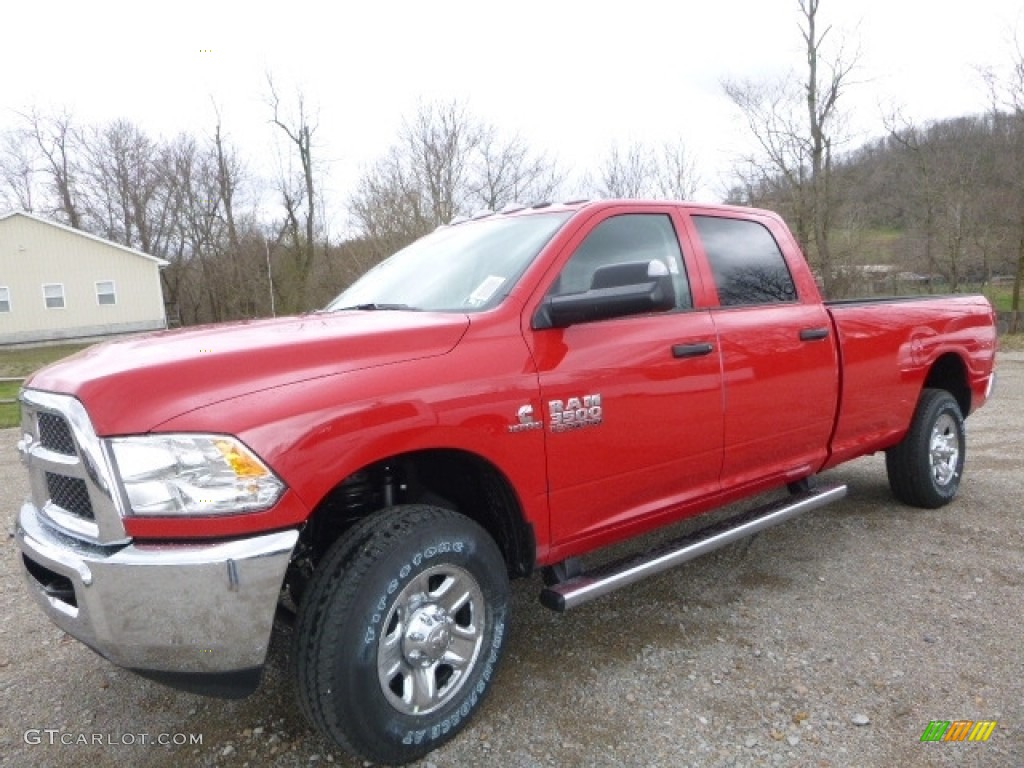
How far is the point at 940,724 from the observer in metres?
2.57

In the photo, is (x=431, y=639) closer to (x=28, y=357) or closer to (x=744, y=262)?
(x=744, y=262)

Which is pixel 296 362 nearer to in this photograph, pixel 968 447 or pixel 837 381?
pixel 837 381

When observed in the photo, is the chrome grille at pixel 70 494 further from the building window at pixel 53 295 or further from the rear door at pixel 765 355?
the building window at pixel 53 295

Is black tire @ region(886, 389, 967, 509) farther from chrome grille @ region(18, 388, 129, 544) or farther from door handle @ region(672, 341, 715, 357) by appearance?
chrome grille @ region(18, 388, 129, 544)

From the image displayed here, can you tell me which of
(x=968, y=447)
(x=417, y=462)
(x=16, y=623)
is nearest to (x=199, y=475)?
(x=417, y=462)

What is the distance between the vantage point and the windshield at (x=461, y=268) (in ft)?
9.73

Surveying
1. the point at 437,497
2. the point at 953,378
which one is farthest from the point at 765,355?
the point at 953,378

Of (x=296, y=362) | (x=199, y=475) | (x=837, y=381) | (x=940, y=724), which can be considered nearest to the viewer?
(x=199, y=475)

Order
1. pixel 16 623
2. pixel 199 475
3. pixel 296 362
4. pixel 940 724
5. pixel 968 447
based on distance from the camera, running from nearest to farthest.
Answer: pixel 199 475, pixel 296 362, pixel 940 724, pixel 16 623, pixel 968 447

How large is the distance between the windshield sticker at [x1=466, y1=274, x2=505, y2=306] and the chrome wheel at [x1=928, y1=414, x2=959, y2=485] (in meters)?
3.50

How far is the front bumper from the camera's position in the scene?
1995 millimetres

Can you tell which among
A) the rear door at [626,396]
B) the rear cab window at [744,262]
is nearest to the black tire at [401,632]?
the rear door at [626,396]

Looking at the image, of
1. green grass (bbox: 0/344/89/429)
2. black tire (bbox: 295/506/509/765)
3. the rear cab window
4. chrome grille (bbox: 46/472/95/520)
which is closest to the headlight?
chrome grille (bbox: 46/472/95/520)

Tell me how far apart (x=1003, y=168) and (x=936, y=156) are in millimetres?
3448
